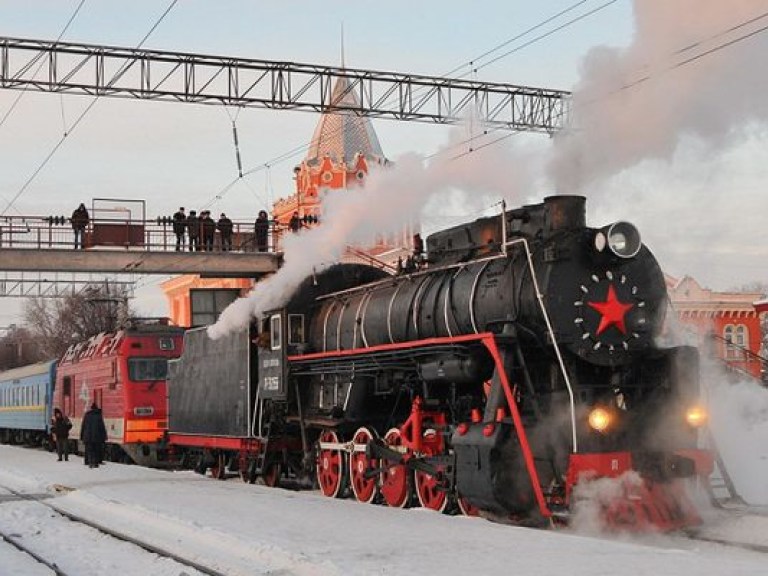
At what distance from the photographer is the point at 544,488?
11.2 meters

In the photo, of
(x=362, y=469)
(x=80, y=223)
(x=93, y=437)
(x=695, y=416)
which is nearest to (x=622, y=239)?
(x=695, y=416)

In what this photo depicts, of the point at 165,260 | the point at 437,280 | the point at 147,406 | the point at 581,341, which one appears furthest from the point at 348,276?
the point at 165,260

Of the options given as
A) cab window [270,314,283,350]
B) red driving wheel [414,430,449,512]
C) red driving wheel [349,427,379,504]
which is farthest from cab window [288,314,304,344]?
red driving wheel [414,430,449,512]

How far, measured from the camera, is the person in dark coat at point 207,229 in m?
32.9

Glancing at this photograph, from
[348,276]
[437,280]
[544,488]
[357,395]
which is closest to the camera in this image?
[544,488]

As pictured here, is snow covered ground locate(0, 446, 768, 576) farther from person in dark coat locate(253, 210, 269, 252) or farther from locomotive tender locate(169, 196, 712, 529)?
person in dark coat locate(253, 210, 269, 252)

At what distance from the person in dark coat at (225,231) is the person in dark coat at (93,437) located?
10.8 m

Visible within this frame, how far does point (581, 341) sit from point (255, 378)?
7.66 m

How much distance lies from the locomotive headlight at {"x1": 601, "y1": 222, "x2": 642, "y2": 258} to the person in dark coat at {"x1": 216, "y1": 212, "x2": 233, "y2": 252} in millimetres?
22637

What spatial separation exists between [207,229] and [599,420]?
23.7 m

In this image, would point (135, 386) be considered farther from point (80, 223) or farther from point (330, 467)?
point (330, 467)

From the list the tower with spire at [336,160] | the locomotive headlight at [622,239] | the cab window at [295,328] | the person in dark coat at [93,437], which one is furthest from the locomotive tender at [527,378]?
the person in dark coat at [93,437]

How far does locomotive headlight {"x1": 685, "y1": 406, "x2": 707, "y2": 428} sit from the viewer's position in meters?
11.7

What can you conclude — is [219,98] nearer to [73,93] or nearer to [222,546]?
[73,93]
